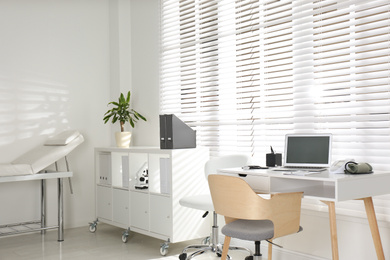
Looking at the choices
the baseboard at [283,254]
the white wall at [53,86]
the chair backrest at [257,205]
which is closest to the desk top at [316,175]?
the chair backrest at [257,205]

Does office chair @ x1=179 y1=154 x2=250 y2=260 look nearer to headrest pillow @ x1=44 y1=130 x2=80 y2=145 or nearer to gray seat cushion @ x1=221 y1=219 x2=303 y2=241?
gray seat cushion @ x1=221 y1=219 x2=303 y2=241

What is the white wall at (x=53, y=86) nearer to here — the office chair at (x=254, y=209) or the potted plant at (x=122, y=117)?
the potted plant at (x=122, y=117)

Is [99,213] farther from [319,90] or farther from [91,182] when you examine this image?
[319,90]

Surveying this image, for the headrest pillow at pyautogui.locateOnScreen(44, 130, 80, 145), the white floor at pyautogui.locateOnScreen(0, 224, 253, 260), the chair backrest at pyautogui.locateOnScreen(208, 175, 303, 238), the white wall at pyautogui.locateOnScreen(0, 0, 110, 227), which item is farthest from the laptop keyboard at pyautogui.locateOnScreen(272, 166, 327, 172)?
the white wall at pyautogui.locateOnScreen(0, 0, 110, 227)

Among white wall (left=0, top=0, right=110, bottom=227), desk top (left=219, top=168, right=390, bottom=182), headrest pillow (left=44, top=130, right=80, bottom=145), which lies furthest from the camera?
white wall (left=0, top=0, right=110, bottom=227)

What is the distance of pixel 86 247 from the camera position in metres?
4.68

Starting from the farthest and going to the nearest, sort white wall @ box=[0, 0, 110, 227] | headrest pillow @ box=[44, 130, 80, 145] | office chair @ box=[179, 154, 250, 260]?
white wall @ box=[0, 0, 110, 227]
headrest pillow @ box=[44, 130, 80, 145]
office chair @ box=[179, 154, 250, 260]

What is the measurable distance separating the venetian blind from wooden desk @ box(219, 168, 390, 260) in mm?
299

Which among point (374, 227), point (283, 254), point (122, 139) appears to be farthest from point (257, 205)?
point (122, 139)

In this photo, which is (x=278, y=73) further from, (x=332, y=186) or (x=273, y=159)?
(x=332, y=186)

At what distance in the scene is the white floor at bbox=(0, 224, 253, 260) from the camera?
171 inches

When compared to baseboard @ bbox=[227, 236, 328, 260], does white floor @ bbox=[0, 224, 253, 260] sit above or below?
below

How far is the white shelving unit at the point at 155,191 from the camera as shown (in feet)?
14.3

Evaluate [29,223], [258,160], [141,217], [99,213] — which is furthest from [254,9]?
[29,223]
